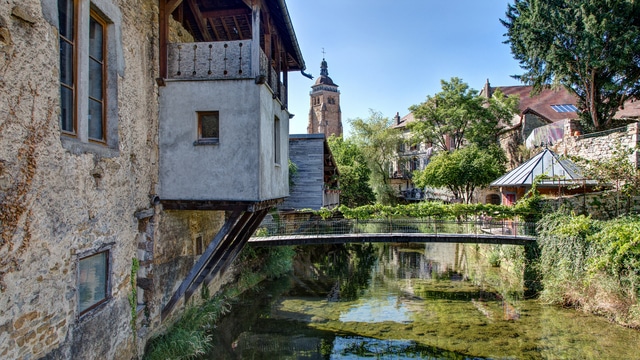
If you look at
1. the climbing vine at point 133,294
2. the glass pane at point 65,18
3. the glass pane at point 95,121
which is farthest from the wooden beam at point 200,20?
the climbing vine at point 133,294

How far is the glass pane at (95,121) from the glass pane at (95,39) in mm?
671

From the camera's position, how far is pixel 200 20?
8.06 metres

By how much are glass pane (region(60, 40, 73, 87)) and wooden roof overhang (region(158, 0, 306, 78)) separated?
85.6 inches

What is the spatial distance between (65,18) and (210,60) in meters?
2.53

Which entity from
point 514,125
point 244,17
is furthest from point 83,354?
point 514,125

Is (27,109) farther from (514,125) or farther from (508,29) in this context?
(514,125)

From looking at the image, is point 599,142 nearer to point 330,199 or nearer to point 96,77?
point 330,199

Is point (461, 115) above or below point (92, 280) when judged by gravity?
above

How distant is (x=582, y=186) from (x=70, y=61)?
674 inches

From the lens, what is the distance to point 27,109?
3979mm

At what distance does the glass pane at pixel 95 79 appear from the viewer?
213 inches

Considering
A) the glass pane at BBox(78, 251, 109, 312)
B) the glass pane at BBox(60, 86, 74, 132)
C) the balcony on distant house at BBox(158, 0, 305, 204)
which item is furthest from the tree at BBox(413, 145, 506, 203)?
the glass pane at BBox(60, 86, 74, 132)

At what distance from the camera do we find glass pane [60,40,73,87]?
4.66 metres

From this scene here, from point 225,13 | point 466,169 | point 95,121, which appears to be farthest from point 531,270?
point 95,121
